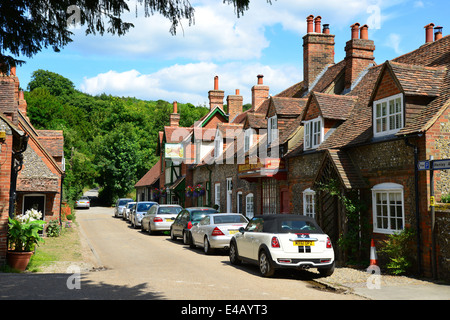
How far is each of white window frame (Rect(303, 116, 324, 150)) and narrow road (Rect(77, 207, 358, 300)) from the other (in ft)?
18.3

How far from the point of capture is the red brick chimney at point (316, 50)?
23.9 m

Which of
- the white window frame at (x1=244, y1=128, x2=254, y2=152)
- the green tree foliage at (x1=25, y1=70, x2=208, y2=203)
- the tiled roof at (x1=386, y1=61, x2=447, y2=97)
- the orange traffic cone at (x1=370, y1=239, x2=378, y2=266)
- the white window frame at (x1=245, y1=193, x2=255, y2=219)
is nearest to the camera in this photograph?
the orange traffic cone at (x1=370, y1=239, x2=378, y2=266)

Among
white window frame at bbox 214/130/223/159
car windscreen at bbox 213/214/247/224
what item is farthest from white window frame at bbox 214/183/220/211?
car windscreen at bbox 213/214/247/224

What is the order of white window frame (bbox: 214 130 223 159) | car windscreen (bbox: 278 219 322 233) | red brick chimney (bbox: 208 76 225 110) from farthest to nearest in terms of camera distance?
red brick chimney (bbox: 208 76 225 110), white window frame (bbox: 214 130 223 159), car windscreen (bbox: 278 219 322 233)

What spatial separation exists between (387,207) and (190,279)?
6.42 metres

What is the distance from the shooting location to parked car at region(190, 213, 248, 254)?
645 inches

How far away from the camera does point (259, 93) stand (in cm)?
3297

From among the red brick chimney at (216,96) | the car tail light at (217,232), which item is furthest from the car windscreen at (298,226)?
the red brick chimney at (216,96)

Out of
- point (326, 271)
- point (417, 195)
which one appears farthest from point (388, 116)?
point (326, 271)

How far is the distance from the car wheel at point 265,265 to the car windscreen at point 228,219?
16.8 ft

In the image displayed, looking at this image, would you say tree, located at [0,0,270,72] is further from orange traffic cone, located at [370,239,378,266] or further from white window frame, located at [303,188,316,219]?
white window frame, located at [303,188,316,219]

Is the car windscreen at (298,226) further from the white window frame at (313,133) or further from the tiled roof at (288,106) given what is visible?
the tiled roof at (288,106)

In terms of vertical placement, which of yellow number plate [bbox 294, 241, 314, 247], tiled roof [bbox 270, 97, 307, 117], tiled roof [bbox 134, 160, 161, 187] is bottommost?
yellow number plate [bbox 294, 241, 314, 247]

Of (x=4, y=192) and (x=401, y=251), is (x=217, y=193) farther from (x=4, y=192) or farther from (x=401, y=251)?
(x=401, y=251)
